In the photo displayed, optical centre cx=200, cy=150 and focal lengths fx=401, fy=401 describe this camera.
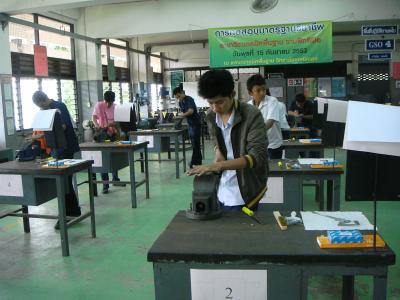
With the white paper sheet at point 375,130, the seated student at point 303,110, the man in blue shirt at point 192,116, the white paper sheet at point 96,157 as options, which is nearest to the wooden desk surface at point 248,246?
the white paper sheet at point 375,130

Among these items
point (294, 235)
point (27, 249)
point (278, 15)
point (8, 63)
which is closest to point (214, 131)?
point (294, 235)

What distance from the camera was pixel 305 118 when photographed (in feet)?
23.9

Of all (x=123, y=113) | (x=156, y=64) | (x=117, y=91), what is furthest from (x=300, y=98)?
(x=156, y=64)

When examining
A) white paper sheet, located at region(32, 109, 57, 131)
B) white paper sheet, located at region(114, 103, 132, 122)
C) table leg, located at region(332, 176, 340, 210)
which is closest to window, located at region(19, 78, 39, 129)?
white paper sheet, located at region(114, 103, 132, 122)

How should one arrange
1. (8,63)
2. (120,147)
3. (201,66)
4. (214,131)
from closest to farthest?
(214,131)
(120,147)
(8,63)
(201,66)

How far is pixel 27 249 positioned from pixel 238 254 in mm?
2775

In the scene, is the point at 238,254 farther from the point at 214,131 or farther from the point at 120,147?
the point at 120,147

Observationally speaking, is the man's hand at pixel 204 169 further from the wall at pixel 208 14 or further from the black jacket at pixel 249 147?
the wall at pixel 208 14

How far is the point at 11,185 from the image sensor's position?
11.4ft

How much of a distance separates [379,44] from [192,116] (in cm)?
372

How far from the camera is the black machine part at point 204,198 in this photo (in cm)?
182

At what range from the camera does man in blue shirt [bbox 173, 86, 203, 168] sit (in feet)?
22.7

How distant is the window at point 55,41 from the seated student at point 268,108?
5.51 meters

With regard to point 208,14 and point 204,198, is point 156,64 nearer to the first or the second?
point 208,14
